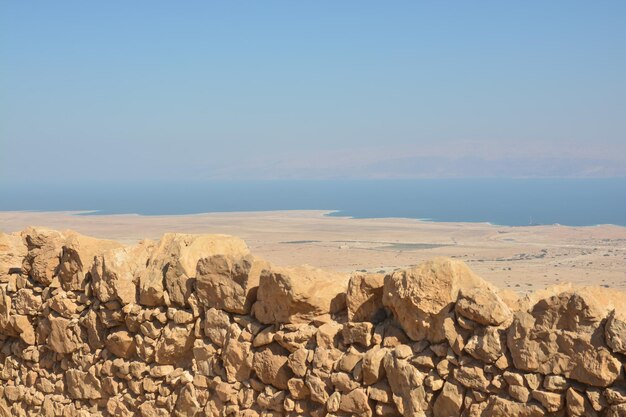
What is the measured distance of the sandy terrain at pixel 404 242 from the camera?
148ft

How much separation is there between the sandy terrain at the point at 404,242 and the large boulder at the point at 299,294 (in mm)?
31673

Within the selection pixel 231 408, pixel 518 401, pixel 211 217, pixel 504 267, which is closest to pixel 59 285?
pixel 231 408

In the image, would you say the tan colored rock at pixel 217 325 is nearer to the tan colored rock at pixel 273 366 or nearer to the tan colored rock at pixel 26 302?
the tan colored rock at pixel 273 366

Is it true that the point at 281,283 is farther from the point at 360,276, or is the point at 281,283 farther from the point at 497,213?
the point at 497,213

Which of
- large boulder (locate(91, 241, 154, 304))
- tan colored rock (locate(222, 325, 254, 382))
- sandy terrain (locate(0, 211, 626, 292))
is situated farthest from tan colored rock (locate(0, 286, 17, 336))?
sandy terrain (locate(0, 211, 626, 292))

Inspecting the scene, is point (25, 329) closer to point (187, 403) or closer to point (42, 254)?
point (42, 254)

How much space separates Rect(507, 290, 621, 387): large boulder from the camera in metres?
3.51

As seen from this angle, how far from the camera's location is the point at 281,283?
183 inches

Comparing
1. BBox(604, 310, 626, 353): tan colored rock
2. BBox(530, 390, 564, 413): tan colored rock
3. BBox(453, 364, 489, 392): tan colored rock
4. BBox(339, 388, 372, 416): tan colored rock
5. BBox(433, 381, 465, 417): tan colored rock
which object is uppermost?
BBox(604, 310, 626, 353): tan colored rock

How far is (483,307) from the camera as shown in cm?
391

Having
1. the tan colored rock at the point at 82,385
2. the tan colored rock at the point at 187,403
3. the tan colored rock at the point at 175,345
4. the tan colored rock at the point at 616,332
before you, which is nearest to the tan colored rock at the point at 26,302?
the tan colored rock at the point at 82,385

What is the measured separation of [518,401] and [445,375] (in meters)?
0.42

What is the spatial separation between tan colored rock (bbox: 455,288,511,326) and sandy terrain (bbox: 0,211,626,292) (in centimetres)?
3221

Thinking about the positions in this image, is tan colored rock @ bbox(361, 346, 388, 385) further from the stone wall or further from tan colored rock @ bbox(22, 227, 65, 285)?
tan colored rock @ bbox(22, 227, 65, 285)
